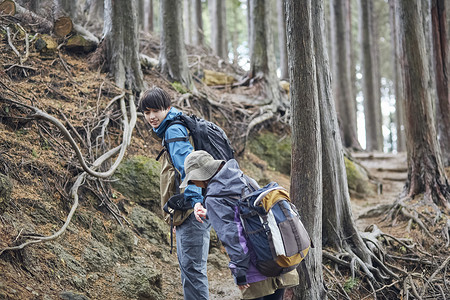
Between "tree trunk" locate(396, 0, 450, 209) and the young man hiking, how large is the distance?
6231mm

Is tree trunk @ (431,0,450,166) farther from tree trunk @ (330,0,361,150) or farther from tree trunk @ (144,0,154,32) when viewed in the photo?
tree trunk @ (144,0,154,32)

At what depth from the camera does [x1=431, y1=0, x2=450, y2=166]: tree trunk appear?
1041cm

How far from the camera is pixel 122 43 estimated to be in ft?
26.2

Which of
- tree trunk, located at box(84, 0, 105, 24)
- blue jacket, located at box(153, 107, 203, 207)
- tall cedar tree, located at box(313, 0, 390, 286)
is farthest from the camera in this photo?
tree trunk, located at box(84, 0, 105, 24)

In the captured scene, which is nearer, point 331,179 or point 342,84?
point 331,179

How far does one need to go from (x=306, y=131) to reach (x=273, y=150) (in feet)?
17.6

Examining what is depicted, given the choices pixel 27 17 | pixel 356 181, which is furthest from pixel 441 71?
pixel 27 17

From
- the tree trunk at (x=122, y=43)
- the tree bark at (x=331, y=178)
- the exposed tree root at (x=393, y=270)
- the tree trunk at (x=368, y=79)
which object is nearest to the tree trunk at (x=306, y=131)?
the exposed tree root at (x=393, y=270)

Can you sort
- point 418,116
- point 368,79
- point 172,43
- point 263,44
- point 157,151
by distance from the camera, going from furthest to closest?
point 368,79 < point 263,44 < point 172,43 < point 418,116 < point 157,151

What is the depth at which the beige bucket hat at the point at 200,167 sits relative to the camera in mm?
3346

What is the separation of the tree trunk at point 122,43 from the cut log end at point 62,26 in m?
0.80

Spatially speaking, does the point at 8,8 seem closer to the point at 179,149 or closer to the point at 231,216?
the point at 179,149

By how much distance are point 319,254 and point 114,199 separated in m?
2.99

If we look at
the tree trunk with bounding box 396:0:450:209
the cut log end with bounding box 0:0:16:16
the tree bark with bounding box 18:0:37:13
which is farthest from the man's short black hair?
the tree trunk with bounding box 396:0:450:209
